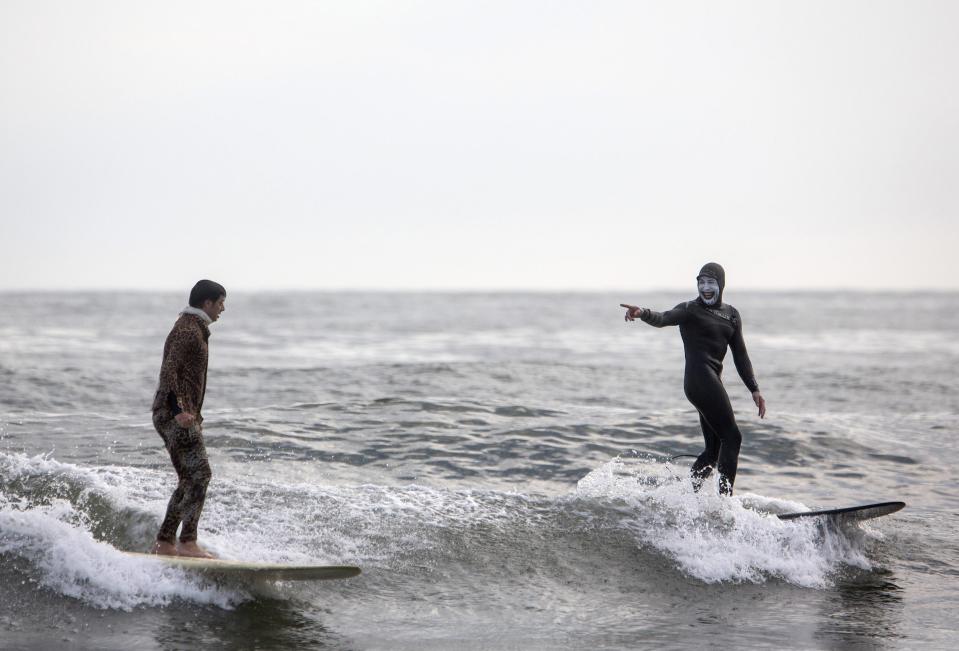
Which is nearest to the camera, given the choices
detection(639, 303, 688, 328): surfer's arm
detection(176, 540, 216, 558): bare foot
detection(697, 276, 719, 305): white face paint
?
detection(176, 540, 216, 558): bare foot

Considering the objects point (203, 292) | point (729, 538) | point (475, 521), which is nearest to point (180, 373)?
point (203, 292)

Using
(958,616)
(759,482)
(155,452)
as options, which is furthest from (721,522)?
(155,452)

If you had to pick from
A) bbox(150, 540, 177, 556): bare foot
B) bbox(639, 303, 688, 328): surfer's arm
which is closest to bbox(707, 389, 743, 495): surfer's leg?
bbox(639, 303, 688, 328): surfer's arm

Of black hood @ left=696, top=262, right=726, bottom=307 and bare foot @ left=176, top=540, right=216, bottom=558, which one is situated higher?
black hood @ left=696, top=262, right=726, bottom=307

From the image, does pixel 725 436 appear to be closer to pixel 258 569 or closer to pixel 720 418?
pixel 720 418

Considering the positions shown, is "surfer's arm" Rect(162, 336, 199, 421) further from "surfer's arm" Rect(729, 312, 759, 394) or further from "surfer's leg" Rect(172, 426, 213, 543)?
"surfer's arm" Rect(729, 312, 759, 394)

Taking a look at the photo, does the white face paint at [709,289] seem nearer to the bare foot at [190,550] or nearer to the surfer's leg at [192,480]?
the surfer's leg at [192,480]

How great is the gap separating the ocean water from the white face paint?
2166 millimetres

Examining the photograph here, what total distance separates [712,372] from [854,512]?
6.78ft

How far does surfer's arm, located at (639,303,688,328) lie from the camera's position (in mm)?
9562

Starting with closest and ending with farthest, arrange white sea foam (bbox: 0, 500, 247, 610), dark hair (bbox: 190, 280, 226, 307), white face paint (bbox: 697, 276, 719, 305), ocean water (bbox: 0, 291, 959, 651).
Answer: ocean water (bbox: 0, 291, 959, 651)
white sea foam (bbox: 0, 500, 247, 610)
dark hair (bbox: 190, 280, 226, 307)
white face paint (bbox: 697, 276, 719, 305)

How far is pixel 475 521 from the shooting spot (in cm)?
998

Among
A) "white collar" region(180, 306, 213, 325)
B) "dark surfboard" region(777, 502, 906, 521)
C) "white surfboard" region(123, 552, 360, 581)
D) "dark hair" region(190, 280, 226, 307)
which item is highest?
"dark hair" region(190, 280, 226, 307)

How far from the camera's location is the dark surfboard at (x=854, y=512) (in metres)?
9.41
